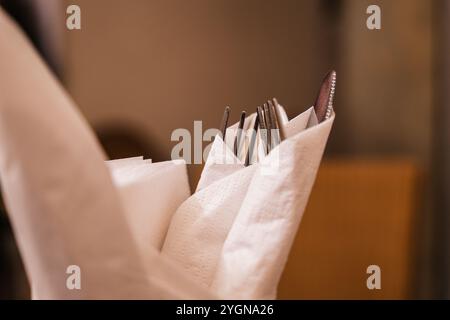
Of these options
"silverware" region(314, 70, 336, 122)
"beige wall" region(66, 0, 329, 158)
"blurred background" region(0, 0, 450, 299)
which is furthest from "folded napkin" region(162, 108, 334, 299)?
"beige wall" region(66, 0, 329, 158)

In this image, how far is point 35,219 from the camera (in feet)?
0.64

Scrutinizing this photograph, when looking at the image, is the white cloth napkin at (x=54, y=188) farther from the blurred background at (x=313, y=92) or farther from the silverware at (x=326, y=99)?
the blurred background at (x=313, y=92)

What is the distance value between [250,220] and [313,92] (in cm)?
141

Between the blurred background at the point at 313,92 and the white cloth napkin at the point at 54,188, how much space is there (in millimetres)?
1110

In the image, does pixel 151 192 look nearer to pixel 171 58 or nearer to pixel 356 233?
pixel 356 233

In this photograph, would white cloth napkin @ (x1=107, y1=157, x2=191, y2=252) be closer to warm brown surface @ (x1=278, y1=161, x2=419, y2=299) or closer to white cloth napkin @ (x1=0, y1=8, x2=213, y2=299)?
white cloth napkin @ (x1=0, y1=8, x2=213, y2=299)

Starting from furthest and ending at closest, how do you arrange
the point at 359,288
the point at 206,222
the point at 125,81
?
1. the point at 125,81
2. the point at 359,288
3. the point at 206,222

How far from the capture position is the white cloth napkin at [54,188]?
188 mm

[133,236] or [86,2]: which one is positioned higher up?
[86,2]

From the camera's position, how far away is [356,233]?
4.35 feet

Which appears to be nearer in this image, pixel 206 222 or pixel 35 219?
pixel 35 219
